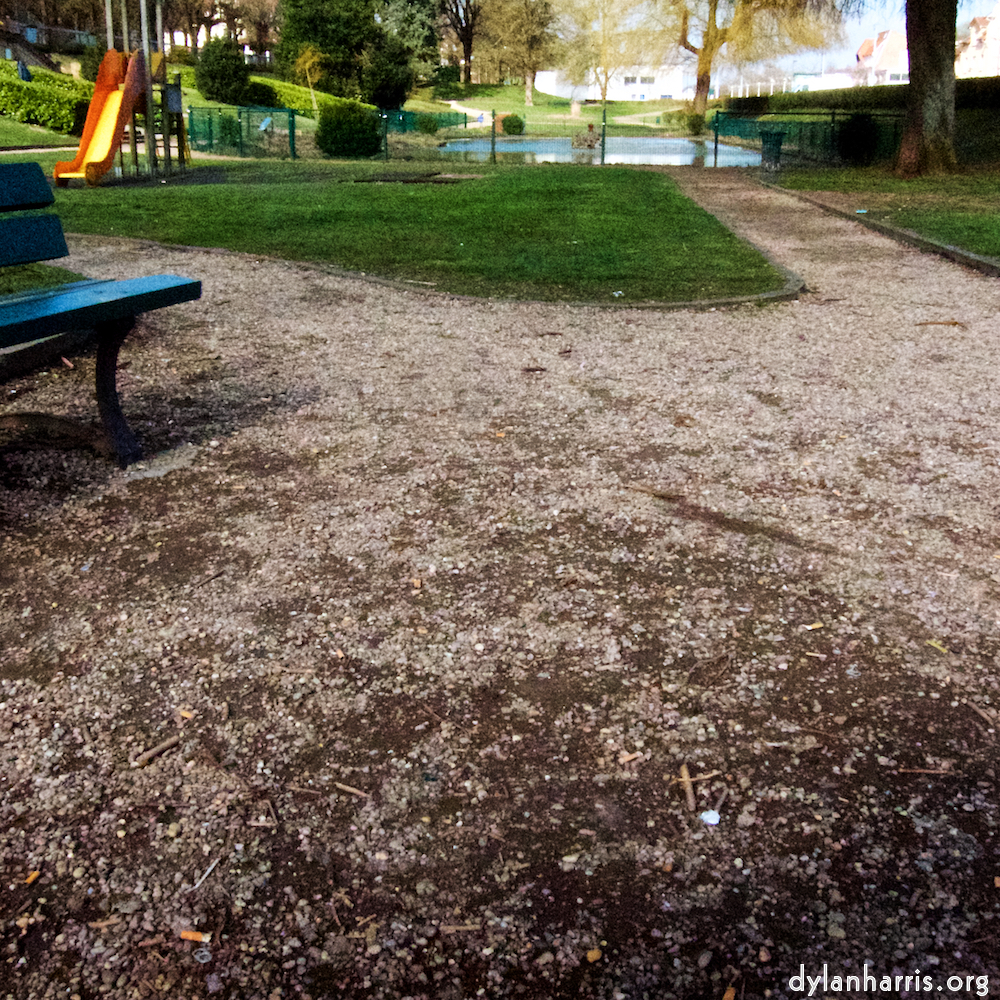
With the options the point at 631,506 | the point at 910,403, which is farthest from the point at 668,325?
the point at 631,506

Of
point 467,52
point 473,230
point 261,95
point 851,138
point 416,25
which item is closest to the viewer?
point 473,230

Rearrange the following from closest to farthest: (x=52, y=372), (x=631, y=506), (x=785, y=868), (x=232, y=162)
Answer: (x=785, y=868) → (x=631, y=506) → (x=52, y=372) → (x=232, y=162)

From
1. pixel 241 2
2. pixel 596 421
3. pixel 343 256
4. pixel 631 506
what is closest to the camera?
pixel 631 506

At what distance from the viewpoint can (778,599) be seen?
309cm

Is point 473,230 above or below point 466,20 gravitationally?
below

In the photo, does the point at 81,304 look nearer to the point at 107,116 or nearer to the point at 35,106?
the point at 107,116

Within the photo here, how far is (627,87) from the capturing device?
4011 inches

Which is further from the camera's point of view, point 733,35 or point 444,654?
point 733,35

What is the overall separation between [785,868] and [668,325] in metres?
5.11

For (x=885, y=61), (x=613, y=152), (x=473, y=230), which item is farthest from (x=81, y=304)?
(x=885, y=61)

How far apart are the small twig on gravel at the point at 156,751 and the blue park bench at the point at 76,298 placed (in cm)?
179

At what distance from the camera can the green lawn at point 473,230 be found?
27.1 ft

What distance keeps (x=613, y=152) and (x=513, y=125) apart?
29.0 feet

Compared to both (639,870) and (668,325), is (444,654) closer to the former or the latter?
(639,870)
